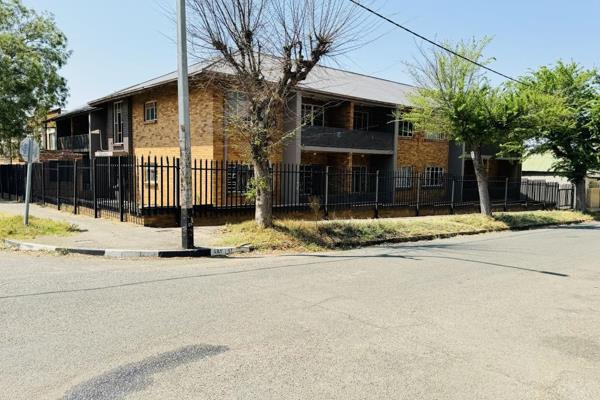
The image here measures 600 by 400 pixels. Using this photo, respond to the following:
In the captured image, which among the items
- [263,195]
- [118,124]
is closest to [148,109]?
[118,124]

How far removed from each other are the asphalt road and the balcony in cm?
2182

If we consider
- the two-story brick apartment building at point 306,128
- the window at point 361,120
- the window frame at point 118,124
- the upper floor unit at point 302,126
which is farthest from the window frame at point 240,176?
the window frame at point 118,124

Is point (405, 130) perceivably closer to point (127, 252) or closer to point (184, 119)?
point (184, 119)

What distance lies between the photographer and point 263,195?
37.9 ft

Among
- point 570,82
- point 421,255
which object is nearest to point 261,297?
point 421,255

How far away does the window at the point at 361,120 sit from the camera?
973 inches

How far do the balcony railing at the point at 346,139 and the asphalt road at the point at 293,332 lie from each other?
12.4m

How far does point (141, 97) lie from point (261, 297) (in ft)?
60.7

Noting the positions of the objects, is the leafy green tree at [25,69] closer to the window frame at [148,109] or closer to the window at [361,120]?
the window frame at [148,109]

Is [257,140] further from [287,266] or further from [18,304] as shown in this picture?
[18,304]

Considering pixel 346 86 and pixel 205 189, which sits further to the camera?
pixel 346 86

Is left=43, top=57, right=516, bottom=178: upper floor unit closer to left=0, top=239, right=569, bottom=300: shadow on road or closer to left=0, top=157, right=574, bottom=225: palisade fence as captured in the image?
left=0, top=157, right=574, bottom=225: palisade fence

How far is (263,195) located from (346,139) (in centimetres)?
1092

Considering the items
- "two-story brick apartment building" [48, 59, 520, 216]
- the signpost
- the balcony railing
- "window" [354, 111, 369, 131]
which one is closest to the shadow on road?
"two-story brick apartment building" [48, 59, 520, 216]
